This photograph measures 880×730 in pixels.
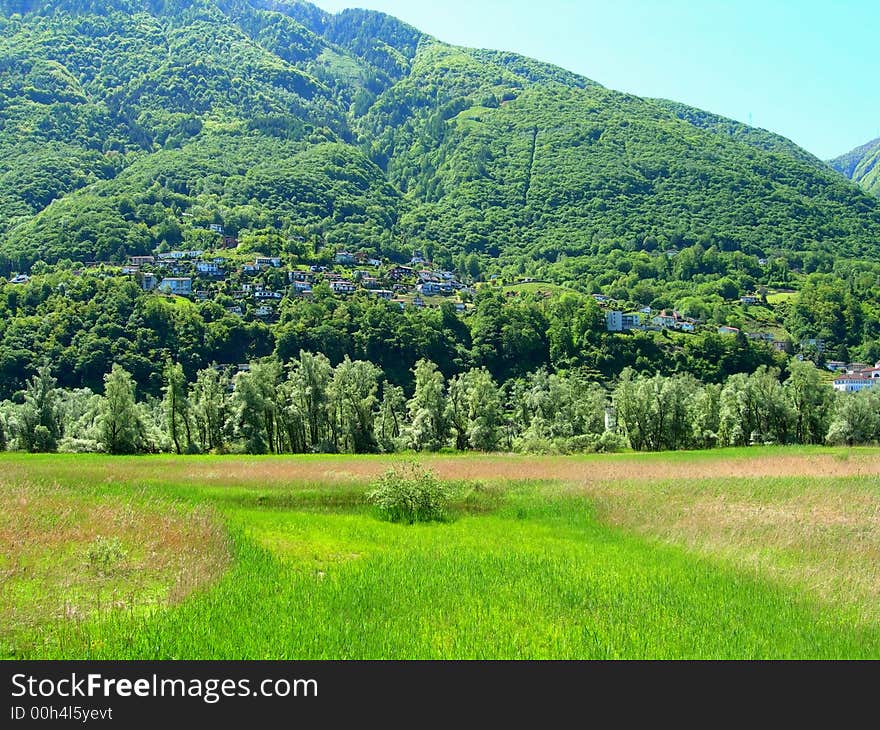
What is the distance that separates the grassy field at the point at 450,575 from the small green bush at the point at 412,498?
0.92 metres

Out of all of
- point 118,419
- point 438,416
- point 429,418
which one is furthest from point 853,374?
point 118,419

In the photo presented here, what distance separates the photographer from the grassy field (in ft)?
42.2

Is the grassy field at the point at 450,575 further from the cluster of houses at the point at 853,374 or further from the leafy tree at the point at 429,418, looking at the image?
the cluster of houses at the point at 853,374

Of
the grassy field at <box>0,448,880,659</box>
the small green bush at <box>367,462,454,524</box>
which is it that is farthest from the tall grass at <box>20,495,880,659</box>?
the small green bush at <box>367,462,454,524</box>

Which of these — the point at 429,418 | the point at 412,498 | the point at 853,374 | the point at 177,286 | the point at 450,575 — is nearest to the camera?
the point at 450,575

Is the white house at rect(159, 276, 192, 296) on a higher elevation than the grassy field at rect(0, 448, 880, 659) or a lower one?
lower

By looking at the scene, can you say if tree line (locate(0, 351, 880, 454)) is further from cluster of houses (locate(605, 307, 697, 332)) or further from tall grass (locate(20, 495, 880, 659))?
cluster of houses (locate(605, 307, 697, 332))

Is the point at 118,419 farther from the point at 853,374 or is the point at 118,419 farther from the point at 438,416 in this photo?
the point at 853,374

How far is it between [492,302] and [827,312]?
93.2m

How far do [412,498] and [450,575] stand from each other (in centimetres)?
1184

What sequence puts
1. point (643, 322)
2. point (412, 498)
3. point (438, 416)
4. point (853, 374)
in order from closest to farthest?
point (412, 498) < point (438, 416) < point (853, 374) < point (643, 322)

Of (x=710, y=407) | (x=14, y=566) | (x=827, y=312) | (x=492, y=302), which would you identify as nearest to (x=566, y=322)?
(x=492, y=302)

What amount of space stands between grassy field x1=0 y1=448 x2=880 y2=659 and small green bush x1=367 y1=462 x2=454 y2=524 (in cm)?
92

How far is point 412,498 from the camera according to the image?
2961cm
